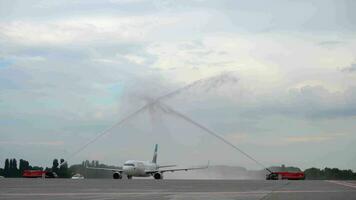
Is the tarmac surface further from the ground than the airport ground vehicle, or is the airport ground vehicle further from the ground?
the airport ground vehicle

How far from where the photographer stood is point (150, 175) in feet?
372

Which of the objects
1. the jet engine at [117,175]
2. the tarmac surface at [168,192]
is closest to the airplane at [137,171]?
the jet engine at [117,175]

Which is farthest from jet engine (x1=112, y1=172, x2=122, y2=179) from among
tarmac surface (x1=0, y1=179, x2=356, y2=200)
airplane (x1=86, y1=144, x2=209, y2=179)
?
tarmac surface (x1=0, y1=179, x2=356, y2=200)

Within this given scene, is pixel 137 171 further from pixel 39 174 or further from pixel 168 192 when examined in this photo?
pixel 168 192

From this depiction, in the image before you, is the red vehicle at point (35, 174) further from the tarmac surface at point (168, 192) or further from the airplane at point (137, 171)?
the tarmac surface at point (168, 192)

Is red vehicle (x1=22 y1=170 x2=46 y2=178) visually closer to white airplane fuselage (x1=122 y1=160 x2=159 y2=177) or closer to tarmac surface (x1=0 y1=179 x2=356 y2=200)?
white airplane fuselage (x1=122 y1=160 x2=159 y2=177)

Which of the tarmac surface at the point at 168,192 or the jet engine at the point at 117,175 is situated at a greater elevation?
the jet engine at the point at 117,175

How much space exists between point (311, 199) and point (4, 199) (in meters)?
16.9

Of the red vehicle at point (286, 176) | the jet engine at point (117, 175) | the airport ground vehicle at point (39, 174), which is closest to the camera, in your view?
the airport ground vehicle at point (39, 174)

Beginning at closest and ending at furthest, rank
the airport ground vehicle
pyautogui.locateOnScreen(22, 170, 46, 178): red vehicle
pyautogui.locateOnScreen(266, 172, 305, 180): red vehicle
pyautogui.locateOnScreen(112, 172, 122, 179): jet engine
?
pyautogui.locateOnScreen(22, 170, 46, 178): red vehicle, the airport ground vehicle, pyautogui.locateOnScreen(112, 172, 122, 179): jet engine, pyautogui.locateOnScreen(266, 172, 305, 180): red vehicle

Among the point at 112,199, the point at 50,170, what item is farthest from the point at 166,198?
the point at 50,170

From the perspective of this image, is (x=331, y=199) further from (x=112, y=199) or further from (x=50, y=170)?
(x=50, y=170)

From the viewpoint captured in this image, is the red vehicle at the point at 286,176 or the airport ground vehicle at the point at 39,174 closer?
the airport ground vehicle at the point at 39,174

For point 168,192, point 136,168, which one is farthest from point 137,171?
point 168,192
